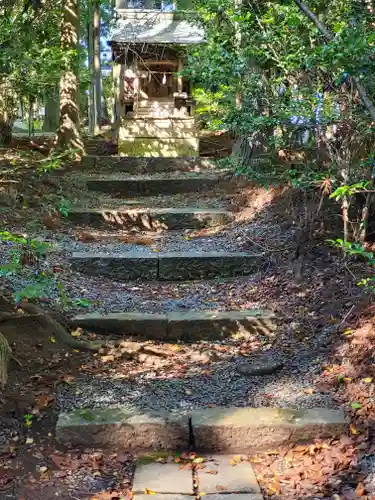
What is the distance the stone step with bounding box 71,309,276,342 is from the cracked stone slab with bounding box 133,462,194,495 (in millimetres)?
1330

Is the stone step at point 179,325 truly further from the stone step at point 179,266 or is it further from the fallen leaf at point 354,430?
the fallen leaf at point 354,430

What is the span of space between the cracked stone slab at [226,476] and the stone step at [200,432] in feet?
0.34

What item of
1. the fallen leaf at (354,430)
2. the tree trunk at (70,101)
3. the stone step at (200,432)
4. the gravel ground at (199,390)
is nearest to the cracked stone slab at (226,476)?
the stone step at (200,432)

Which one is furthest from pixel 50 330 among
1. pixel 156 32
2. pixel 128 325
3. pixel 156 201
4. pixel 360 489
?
pixel 156 32

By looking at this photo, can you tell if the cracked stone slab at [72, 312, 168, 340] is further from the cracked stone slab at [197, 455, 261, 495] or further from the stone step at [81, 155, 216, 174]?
the stone step at [81, 155, 216, 174]

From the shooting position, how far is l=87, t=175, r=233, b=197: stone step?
8148 mm

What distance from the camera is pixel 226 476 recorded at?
2.47m

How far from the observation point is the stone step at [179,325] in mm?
3809

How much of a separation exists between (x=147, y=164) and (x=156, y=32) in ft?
11.1

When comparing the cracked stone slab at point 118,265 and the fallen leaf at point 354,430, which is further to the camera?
the cracked stone slab at point 118,265

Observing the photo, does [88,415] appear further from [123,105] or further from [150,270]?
[123,105]

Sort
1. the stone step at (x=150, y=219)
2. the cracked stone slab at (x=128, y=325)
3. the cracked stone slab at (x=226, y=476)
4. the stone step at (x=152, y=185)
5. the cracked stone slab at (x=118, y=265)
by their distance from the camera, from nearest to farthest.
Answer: the cracked stone slab at (x=226, y=476) → the cracked stone slab at (x=128, y=325) → the cracked stone slab at (x=118, y=265) → the stone step at (x=150, y=219) → the stone step at (x=152, y=185)

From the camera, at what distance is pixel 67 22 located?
29.2 feet

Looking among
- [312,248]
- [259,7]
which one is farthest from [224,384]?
[259,7]
